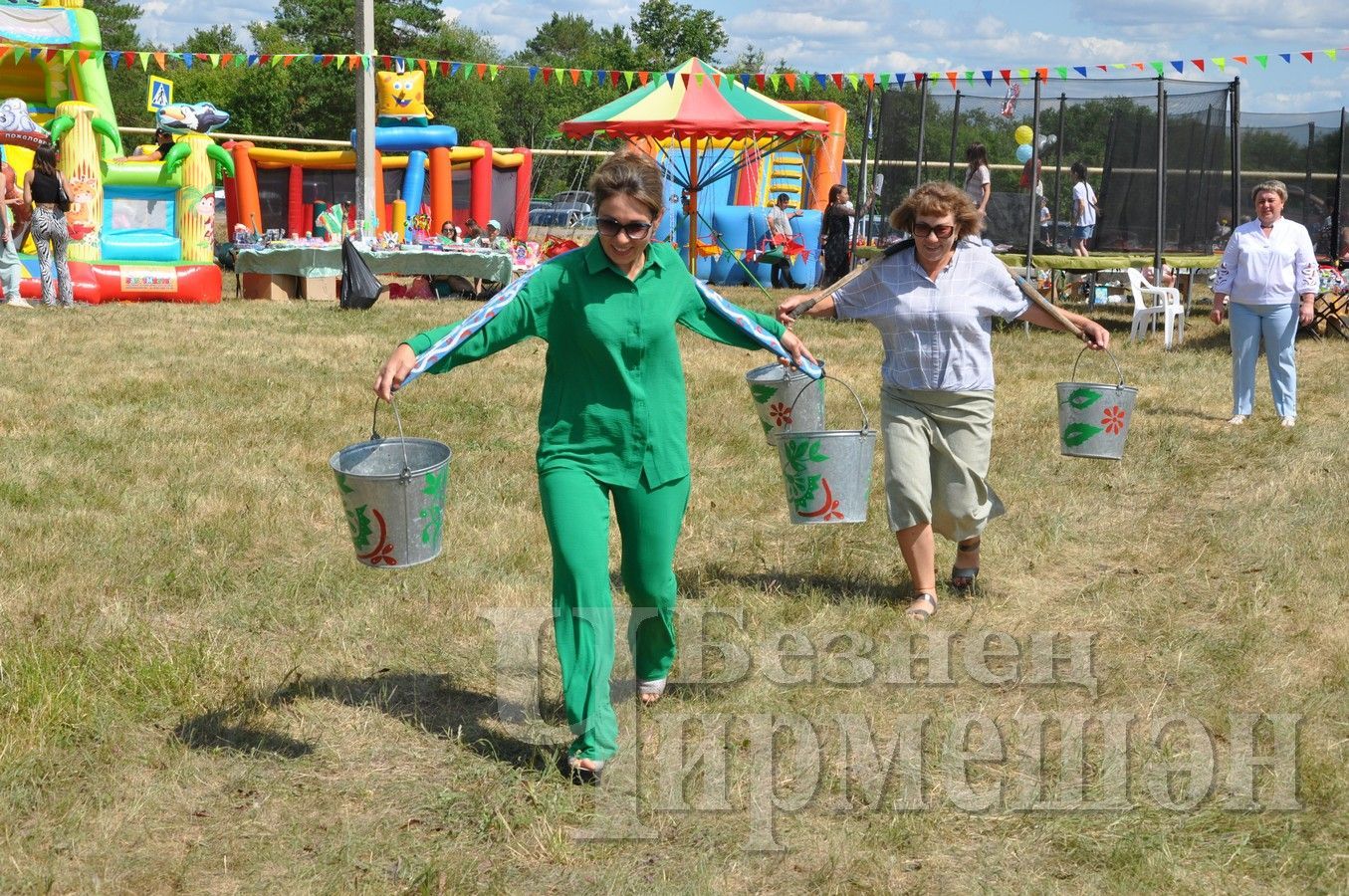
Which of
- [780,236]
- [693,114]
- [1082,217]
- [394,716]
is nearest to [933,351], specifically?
[394,716]

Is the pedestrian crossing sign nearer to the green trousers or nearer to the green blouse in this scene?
the green blouse

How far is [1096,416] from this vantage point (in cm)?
623

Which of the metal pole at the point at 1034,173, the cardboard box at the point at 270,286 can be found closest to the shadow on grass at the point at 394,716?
the metal pole at the point at 1034,173

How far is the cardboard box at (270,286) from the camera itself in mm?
18500

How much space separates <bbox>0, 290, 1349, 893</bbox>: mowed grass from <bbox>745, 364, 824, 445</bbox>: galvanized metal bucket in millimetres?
773

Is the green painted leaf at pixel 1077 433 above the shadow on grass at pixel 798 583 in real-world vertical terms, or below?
above

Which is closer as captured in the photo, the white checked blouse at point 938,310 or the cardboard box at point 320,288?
the white checked blouse at point 938,310

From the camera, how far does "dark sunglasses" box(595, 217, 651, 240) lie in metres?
3.94

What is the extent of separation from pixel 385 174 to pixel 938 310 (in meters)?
19.8

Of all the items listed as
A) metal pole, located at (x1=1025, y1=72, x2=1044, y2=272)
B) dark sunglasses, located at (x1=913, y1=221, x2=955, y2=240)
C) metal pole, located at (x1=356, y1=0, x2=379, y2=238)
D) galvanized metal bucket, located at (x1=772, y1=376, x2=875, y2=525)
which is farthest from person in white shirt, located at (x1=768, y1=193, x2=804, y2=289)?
galvanized metal bucket, located at (x1=772, y1=376, x2=875, y2=525)

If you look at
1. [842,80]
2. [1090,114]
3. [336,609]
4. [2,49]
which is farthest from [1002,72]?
[336,609]

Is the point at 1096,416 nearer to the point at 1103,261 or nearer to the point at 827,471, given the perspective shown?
the point at 827,471

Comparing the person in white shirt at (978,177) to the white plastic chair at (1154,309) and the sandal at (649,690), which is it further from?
the sandal at (649,690)

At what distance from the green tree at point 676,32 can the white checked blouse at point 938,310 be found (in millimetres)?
68952
